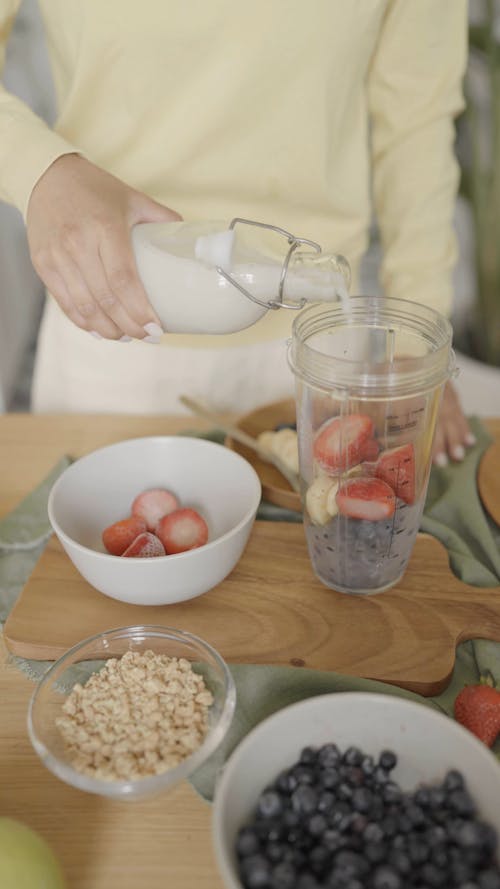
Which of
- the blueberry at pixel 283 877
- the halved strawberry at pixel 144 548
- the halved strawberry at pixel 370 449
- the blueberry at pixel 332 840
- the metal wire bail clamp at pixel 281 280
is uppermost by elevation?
the metal wire bail clamp at pixel 281 280

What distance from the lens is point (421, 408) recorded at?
0.77m

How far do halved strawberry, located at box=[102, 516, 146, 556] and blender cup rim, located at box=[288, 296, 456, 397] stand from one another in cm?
24

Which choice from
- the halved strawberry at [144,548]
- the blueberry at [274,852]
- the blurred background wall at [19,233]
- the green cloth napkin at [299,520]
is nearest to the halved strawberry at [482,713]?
the green cloth napkin at [299,520]

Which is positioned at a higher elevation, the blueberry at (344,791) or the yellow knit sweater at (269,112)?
the yellow knit sweater at (269,112)

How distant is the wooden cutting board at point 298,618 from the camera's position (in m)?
0.76

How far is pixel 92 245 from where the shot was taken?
786 millimetres

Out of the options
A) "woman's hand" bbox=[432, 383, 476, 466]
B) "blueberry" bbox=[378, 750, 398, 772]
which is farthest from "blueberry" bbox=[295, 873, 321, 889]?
"woman's hand" bbox=[432, 383, 476, 466]

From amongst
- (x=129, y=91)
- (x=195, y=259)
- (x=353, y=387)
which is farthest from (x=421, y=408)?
(x=129, y=91)

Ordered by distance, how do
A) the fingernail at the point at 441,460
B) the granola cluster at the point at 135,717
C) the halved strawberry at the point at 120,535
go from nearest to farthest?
the granola cluster at the point at 135,717 < the halved strawberry at the point at 120,535 < the fingernail at the point at 441,460

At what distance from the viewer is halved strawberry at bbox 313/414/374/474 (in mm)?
760

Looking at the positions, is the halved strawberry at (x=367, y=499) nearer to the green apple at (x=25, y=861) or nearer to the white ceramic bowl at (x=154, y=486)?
the white ceramic bowl at (x=154, y=486)

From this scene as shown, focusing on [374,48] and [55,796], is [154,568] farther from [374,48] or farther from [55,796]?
[374,48]

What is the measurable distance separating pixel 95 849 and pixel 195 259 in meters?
0.50

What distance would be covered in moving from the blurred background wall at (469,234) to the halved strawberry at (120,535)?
1.07 metres
